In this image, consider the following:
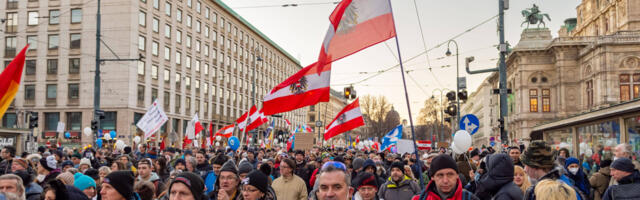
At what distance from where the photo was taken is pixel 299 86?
9.23m

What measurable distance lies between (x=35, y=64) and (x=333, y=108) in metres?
94.3

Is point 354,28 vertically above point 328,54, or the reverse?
point 354,28

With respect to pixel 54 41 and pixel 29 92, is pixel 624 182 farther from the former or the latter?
pixel 29 92

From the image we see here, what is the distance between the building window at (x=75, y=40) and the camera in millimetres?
48656

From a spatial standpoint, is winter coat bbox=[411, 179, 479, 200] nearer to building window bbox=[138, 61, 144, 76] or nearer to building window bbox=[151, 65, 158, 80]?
building window bbox=[138, 61, 144, 76]

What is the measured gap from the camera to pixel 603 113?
1739 cm

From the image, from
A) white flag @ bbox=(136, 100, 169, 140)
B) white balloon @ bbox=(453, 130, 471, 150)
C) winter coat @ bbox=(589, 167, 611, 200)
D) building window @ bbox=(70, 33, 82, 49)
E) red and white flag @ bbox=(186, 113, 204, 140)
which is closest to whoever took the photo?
winter coat @ bbox=(589, 167, 611, 200)

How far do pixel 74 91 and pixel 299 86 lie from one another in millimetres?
45714

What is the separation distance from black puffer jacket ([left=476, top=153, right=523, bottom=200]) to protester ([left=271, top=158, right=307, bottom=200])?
10.3ft

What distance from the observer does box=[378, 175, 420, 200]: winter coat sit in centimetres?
741

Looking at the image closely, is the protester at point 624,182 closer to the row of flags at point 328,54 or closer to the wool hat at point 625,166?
the wool hat at point 625,166

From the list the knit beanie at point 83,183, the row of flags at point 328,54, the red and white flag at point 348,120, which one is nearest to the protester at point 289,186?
the row of flags at point 328,54

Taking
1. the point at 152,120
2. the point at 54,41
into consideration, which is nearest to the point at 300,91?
the point at 152,120

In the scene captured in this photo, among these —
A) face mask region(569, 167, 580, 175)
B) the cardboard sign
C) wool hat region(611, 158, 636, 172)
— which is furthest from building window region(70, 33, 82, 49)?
wool hat region(611, 158, 636, 172)
